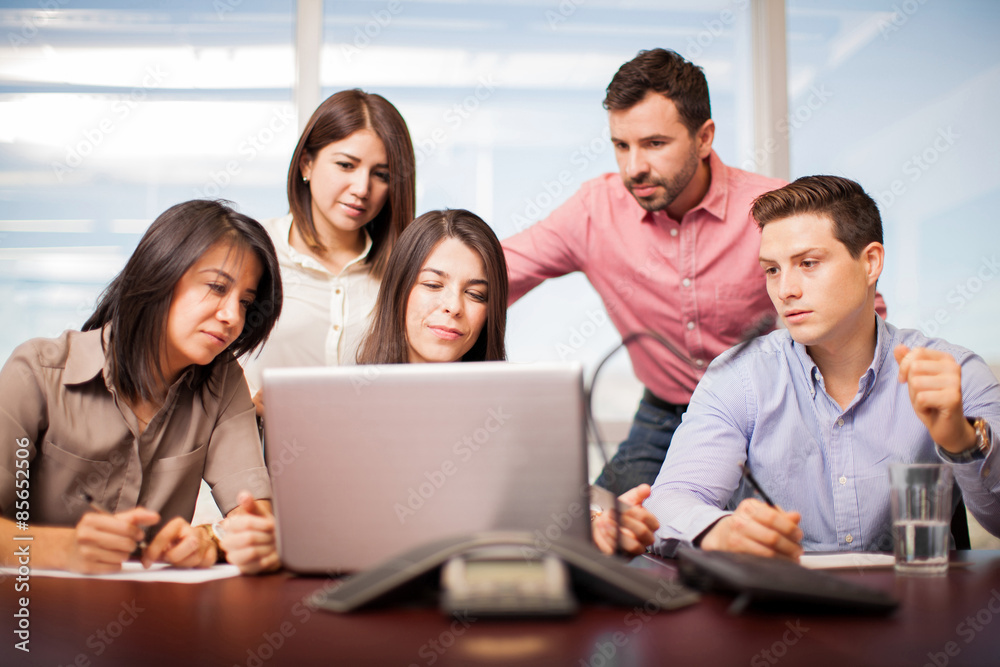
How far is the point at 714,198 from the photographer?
2299 mm

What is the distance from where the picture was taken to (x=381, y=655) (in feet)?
2.00

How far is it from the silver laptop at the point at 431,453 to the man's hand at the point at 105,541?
0.89 ft

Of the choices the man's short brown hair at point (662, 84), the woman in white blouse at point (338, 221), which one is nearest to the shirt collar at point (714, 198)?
the man's short brown hair at point (662, 84)

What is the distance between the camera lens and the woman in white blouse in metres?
2.11

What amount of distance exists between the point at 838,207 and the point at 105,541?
59.0 inches

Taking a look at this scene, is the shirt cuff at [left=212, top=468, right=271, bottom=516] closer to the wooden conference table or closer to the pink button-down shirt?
the wooden conference table

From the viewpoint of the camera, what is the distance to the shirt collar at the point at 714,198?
2289mm

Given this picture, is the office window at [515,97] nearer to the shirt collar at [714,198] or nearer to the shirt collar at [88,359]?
the shirt collar at [714,198]

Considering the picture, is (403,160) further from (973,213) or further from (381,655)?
(973,213)

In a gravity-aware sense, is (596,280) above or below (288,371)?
above

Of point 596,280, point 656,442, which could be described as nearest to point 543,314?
point 596,280

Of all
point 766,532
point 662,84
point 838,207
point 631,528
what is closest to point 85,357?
point 631,528

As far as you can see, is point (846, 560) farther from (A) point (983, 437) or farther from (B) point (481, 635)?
(B) point (481, 635)

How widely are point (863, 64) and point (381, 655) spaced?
11.2 feet
